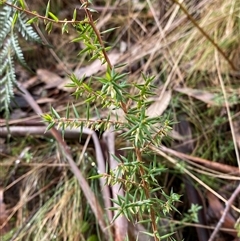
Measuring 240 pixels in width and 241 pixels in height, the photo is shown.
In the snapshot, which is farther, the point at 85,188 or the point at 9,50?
the point at 9,50

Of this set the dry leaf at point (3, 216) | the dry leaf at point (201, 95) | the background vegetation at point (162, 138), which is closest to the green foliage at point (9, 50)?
the background vegetation at point (162, 138)

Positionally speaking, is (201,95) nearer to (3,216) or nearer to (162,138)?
(162,138)

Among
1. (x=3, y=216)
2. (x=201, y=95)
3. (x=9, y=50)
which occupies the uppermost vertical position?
(x=9, y=50)

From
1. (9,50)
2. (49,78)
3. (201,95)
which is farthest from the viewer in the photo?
(49,78)

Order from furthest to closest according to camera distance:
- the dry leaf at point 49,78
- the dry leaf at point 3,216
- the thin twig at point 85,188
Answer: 1. the dry leaf at point 49,78
2. the dry leaf at point 3,216
3. the thin twig at point 85,188

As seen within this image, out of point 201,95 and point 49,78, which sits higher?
point 49,78

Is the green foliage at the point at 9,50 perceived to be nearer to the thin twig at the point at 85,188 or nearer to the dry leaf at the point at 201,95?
the thin twig at the point at 85,188

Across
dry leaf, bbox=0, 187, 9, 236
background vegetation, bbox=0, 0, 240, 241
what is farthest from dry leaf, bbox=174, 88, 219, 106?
dry leaf, bbox=0, 187, 9, 236

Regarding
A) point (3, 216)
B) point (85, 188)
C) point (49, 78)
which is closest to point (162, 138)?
point (85, 188)

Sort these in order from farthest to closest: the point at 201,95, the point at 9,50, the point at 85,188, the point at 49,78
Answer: the point at 49,78 → the point at 201,95 → the point at 9,50 → the point at 85,188

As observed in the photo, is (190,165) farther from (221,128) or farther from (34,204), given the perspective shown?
(34,204)

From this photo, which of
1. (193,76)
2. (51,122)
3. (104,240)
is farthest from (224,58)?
(51,122)
